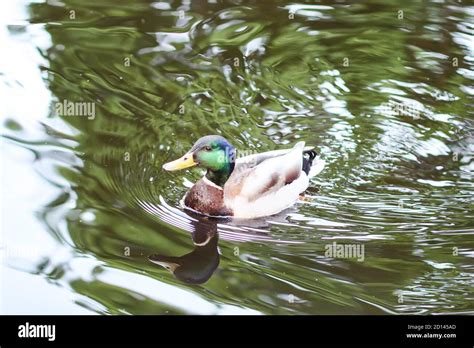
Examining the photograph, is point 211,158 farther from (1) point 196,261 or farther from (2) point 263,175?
(1) point 196,261

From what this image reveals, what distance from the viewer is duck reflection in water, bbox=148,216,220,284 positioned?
3627 mm

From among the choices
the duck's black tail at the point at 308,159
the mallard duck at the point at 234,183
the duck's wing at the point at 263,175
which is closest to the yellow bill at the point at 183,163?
the mallard duck at the point at 234,183

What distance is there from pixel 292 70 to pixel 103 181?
1.01 m

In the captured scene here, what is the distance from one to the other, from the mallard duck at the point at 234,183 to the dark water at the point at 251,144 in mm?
61

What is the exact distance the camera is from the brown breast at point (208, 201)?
3842mm

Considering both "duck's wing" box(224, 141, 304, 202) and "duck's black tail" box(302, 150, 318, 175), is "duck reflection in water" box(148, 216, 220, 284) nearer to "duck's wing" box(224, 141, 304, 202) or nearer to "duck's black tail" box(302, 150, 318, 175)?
"duck's wing" box(224, 141, 304, 202)

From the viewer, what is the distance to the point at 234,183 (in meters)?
3.87

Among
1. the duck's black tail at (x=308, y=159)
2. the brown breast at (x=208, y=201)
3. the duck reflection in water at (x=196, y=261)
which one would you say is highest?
the duck's black tail at (x=308, y=159)

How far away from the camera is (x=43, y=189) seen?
3.87 m

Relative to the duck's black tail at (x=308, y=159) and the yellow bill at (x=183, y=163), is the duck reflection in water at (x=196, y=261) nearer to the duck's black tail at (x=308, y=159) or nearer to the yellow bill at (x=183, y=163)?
the yellow bill at (x=183, y=163)

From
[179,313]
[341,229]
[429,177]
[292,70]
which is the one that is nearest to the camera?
[179,313]
